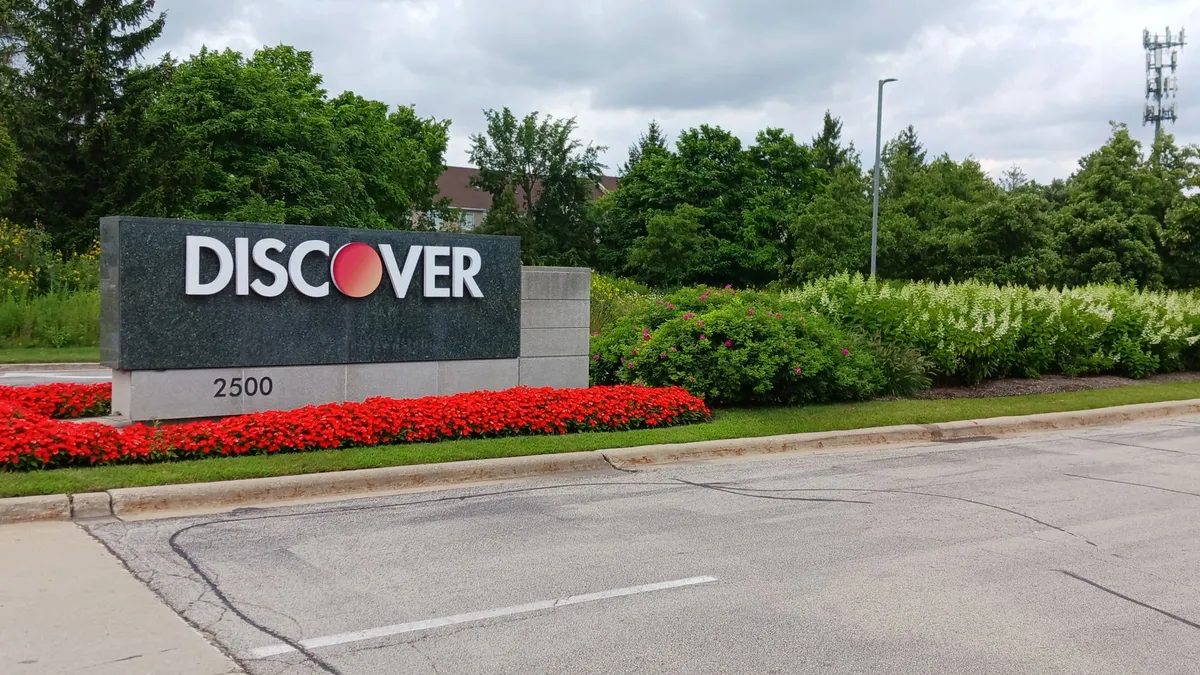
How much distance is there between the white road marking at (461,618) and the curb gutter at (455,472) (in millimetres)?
3101

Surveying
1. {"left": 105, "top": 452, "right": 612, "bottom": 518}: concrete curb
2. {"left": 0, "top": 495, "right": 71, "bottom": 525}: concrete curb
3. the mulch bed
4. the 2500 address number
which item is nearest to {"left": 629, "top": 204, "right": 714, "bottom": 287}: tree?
the mulch bed

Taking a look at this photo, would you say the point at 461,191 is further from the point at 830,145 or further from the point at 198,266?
the point at 198,266

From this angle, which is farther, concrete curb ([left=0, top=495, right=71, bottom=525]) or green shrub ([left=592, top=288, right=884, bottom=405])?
green shrub ([left=592, top=288, right=884, bottom=405])

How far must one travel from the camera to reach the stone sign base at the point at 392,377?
9.77 meters

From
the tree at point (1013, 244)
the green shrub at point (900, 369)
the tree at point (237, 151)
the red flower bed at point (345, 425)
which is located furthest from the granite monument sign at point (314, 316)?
the tree at point (1013, 244)

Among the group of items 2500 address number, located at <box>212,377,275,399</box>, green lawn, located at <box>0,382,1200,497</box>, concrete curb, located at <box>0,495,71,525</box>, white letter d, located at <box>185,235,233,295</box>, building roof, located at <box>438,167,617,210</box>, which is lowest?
concrete curb, located at <box>0,495,71,525</box>

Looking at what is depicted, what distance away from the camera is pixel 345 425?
9.15 meters

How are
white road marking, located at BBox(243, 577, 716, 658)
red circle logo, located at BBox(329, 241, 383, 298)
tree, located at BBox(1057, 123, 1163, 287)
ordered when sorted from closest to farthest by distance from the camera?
white road marking, located at BBox(243, 577, 716, 658)
red circle logo, located at BBox(329, 241, 383, 298)
tree, located at BBox(1057, 123, 1163, 287)

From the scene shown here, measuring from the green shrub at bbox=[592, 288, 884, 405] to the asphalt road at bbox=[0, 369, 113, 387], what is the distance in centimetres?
924

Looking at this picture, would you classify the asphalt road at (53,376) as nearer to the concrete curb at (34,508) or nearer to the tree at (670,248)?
the concrete curb at (34,508)

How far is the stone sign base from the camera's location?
385 inches

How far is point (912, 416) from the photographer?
1233cm

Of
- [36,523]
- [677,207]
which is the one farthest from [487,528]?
[677,207]

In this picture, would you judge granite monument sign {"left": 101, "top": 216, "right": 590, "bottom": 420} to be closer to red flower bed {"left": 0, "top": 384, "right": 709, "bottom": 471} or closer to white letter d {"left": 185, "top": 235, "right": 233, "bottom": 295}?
white letter d {"left": 185, "top": 235, "right": 233, "bottom": 295}
